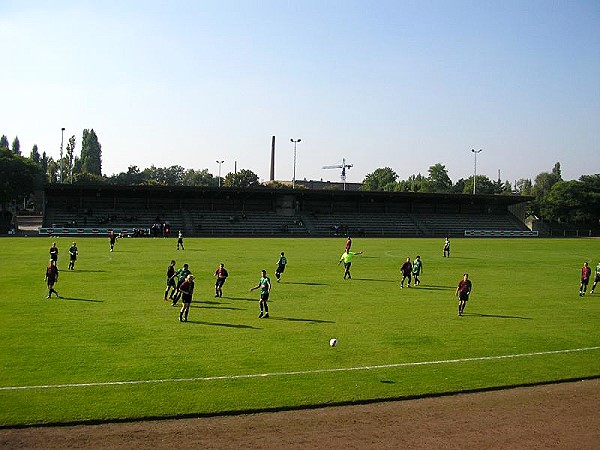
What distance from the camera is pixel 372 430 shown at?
1274 cm

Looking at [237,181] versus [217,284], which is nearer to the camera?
[217,284]

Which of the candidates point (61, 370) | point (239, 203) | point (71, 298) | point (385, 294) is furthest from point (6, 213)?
point (61, 370)

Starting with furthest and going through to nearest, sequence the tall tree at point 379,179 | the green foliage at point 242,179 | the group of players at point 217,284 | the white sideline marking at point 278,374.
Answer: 1. the tall tree at point 379,179
2. the green foliage at point 242,179
3. the group of players at point 217,284
4. the white sideline marking at point 278,374

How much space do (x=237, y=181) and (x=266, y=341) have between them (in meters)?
128

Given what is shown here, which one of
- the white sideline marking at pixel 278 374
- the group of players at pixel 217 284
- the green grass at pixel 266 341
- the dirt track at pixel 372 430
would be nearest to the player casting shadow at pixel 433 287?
the green grass at pixel 266 341

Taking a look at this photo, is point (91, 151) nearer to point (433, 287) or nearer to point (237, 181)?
point (237, 181)

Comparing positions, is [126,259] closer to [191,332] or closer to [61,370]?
[191,332]

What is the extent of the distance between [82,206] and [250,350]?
69948mm

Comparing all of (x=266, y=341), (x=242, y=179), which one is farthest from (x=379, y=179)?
(x=266, y=341)

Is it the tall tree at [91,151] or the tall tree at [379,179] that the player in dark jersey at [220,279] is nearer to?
the tall tree at [91,151]

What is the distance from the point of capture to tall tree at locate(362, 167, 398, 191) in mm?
184837

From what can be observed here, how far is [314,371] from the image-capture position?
1631 cm

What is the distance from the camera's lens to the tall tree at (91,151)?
153 metres

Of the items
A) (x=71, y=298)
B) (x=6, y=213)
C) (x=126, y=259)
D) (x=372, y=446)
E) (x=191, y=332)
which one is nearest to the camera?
(x=372, y=446)
